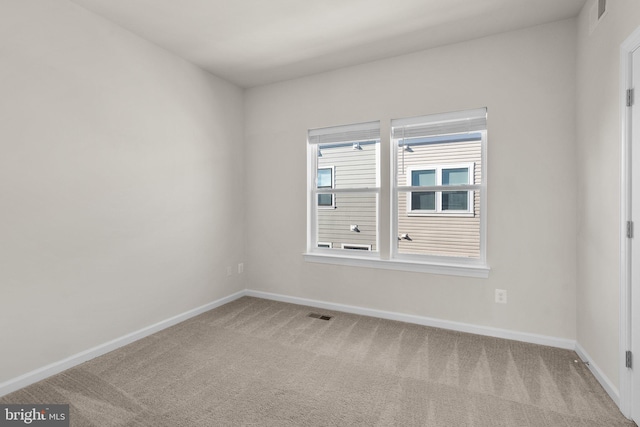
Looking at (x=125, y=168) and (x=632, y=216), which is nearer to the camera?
(x=632, y=216)

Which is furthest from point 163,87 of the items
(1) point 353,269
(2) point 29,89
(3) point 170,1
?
(1) point 353,269

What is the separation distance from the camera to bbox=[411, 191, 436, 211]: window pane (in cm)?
330

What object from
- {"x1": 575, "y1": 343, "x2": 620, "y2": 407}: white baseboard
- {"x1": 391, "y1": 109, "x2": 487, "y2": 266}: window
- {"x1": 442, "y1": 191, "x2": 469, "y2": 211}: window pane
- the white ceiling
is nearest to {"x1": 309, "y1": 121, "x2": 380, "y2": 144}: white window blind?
{"x1": 391, "y1": 109, "x2": 487, "y2": 266}: window

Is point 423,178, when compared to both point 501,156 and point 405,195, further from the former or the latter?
point 501,156

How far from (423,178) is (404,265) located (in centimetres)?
95

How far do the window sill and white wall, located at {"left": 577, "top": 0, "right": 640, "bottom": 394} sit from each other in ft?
2.64

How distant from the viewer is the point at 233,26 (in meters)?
2.80

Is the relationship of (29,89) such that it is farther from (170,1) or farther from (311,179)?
(311,179)

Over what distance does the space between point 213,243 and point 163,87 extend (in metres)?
1.79

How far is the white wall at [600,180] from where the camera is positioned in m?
1.99

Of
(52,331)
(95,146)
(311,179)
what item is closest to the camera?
(52,331)

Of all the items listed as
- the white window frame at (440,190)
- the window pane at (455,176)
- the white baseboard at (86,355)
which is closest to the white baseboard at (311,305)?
the white baseboard at (86,355)

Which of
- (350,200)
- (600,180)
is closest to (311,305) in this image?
(350,200)

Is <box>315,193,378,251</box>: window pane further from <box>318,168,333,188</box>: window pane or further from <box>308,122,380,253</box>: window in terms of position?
<box>318,168,333,188</box>: window pane
